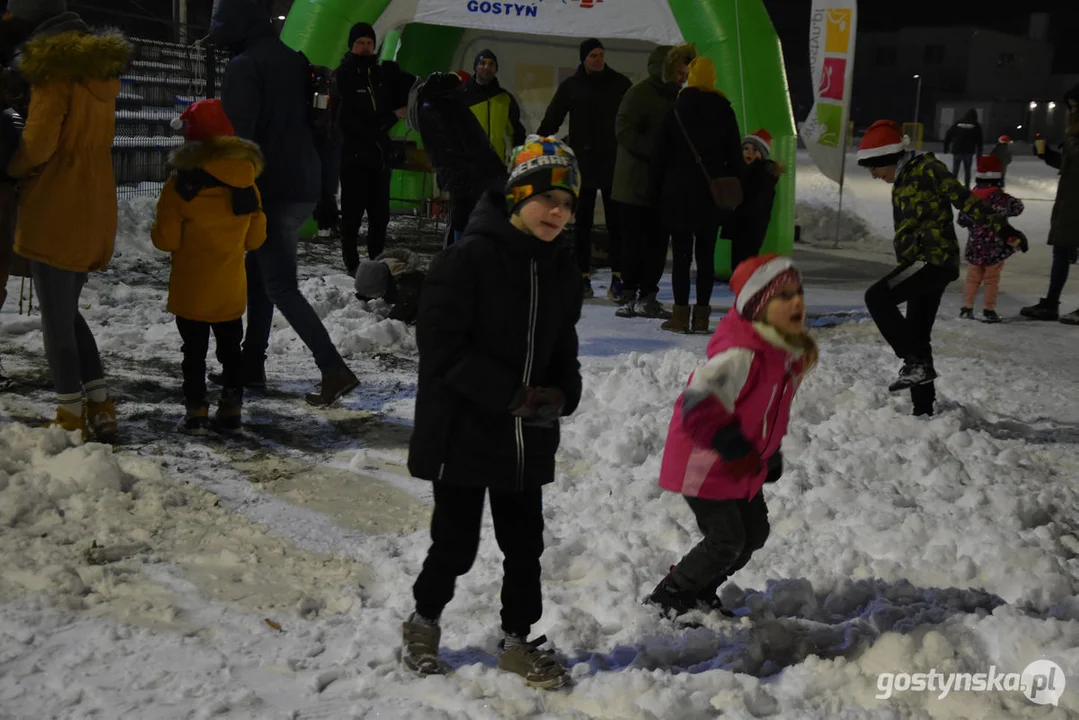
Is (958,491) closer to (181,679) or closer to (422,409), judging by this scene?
(422,409)

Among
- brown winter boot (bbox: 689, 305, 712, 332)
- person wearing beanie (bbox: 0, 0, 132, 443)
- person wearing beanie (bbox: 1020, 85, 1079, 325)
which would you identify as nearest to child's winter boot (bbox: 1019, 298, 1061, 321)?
person wearing beanie (bbox: 1020, 85, 1079, 325)

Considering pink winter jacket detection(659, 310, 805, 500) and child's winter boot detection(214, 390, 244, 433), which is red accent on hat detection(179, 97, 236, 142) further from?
pink winter jacket detection(659, 310, 805, 500)

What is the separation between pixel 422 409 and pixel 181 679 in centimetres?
102

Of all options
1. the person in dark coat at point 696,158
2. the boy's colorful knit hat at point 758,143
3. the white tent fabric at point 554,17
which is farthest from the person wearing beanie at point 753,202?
the white tent fabric at point 554,17

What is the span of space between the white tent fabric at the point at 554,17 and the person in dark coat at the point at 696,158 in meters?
3.22

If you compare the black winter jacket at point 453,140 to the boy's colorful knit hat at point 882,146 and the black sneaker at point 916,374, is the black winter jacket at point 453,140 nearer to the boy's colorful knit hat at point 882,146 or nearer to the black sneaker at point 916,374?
the boy's colorful knit hat at point 882,146

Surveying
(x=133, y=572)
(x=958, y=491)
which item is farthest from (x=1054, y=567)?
(x=133, y=572)

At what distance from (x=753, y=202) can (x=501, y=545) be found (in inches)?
253

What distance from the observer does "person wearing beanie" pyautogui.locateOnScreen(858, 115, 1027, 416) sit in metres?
6.19

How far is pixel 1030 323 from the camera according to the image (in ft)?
32.6

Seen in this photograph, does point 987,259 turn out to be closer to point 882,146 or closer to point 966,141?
point 882,146

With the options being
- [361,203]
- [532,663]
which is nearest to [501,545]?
[532,663]

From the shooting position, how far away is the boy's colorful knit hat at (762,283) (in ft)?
11.2

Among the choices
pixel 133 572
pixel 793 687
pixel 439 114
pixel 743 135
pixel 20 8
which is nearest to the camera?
pixel 793 687
